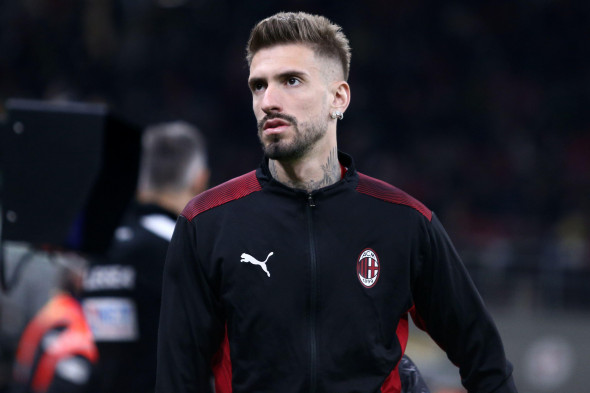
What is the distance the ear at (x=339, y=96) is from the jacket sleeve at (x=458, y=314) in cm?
41

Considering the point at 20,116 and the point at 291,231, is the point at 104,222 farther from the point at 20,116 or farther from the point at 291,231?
the point at 291,231

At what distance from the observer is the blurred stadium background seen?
468 inches

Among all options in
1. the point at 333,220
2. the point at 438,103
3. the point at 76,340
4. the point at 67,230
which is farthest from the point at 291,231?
the point at 438,103

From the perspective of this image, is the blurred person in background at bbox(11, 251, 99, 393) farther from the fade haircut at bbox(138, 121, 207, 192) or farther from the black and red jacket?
the black and red jacket

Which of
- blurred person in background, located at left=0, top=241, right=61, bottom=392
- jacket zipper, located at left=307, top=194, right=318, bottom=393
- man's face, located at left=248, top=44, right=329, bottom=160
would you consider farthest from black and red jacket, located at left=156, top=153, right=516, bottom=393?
blurred person in background, located at left=0, top=241, right=61, bottom=392

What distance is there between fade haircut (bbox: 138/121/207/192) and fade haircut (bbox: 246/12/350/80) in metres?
1.62

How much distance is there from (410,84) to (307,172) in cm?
1148

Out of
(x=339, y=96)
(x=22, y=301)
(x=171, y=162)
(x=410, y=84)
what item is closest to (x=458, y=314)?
(x=339, y=96)

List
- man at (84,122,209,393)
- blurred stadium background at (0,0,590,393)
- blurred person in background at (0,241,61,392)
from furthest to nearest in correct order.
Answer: blurred stadium background at (0,0,590,393) < blurred person in background at (0,241,61,392) < man at (84,122,209,393)

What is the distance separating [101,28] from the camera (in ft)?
47.5

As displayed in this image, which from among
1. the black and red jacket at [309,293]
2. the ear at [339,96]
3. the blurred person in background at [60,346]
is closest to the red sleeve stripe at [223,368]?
the black and red jacket at [309,293]

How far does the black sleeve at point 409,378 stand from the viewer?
2.57 m

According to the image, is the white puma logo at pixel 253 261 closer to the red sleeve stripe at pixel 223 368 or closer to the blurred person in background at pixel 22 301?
the red sleeve stripe at pixel 223 368

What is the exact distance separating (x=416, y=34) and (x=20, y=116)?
36.3 feet
